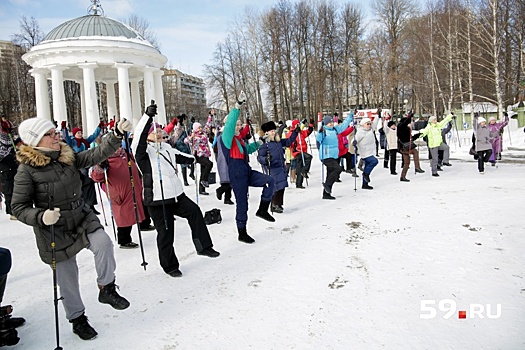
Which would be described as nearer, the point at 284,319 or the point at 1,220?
the point at 284,319

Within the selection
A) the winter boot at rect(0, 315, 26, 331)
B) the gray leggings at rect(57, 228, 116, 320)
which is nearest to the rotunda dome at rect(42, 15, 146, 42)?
the winter boot at rect(0, 315, 26, 331)

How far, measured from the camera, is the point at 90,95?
990 inches

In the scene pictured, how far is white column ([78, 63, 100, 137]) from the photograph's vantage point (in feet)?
81.0

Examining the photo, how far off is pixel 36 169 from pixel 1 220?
21.5ft

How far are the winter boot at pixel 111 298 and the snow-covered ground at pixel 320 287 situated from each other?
0.48 ft

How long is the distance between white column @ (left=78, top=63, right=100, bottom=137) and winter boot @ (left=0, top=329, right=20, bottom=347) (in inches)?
943

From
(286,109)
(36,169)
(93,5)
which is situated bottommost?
(36,169)

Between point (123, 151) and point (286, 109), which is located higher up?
point (286, 109)

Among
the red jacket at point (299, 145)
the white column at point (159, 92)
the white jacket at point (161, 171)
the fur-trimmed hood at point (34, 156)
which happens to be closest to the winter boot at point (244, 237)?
the white jacket at point (161, 171)

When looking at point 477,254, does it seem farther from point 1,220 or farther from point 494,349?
point 1,220

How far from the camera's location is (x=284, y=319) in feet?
11.3

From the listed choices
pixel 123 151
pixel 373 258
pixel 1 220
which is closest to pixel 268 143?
pixel 123 151

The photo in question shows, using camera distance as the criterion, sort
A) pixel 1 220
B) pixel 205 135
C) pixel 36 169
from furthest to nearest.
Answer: pixel 205 135, pixel 1 220, pixel 36 169

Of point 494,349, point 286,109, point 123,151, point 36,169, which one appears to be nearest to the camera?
point 494,349
